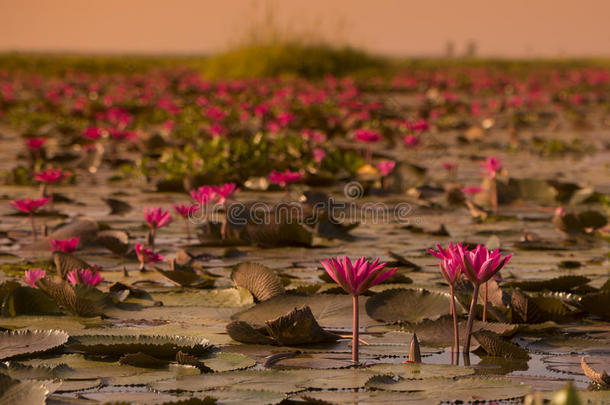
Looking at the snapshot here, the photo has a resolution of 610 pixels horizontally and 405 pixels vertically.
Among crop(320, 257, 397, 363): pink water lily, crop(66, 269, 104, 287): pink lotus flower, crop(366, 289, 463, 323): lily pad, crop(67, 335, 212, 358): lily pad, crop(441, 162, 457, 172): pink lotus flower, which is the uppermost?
crop(441, 162, 457, 172): pink lotus flower

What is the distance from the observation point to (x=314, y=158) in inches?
288

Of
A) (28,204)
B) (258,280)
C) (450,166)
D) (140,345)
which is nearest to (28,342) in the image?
(140,345)

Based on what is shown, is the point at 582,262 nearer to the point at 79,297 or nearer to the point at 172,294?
the point at 172,294

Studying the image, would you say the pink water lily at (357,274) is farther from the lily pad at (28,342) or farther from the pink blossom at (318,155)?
the pink blossom at (318,155)

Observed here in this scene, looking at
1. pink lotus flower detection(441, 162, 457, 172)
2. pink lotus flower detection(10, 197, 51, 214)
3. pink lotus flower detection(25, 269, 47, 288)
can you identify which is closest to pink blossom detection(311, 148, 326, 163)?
pink lotus flower detection(441, 162, 457, 172)

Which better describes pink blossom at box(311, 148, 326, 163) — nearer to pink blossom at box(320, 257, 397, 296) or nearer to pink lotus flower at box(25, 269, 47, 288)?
pink lotus flower at box(25, 269, 47, 288)

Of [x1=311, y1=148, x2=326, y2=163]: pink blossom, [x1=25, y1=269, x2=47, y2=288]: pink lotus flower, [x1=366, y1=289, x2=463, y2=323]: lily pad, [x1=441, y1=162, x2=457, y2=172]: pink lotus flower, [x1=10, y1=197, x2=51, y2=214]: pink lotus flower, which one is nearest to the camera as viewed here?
[x1=366, y1=289, x2=463, y2=323]: lily pad

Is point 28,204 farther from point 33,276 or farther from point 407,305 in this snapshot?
point 407,305

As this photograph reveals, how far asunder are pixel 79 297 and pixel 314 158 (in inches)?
177

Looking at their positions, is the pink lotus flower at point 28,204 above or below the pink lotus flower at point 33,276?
above

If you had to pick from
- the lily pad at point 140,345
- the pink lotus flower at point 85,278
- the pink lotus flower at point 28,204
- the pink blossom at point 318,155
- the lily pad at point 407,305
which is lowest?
the lily pad at point 140,345

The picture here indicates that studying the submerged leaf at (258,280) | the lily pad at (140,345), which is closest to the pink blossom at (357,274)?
the lily pad at (140,345)

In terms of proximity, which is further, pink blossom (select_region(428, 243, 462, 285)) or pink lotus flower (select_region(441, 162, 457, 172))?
pink lotus flower (select_region(441, 162, 457, 172))

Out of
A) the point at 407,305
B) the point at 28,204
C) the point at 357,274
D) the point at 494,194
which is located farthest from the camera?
the point at 494,194
